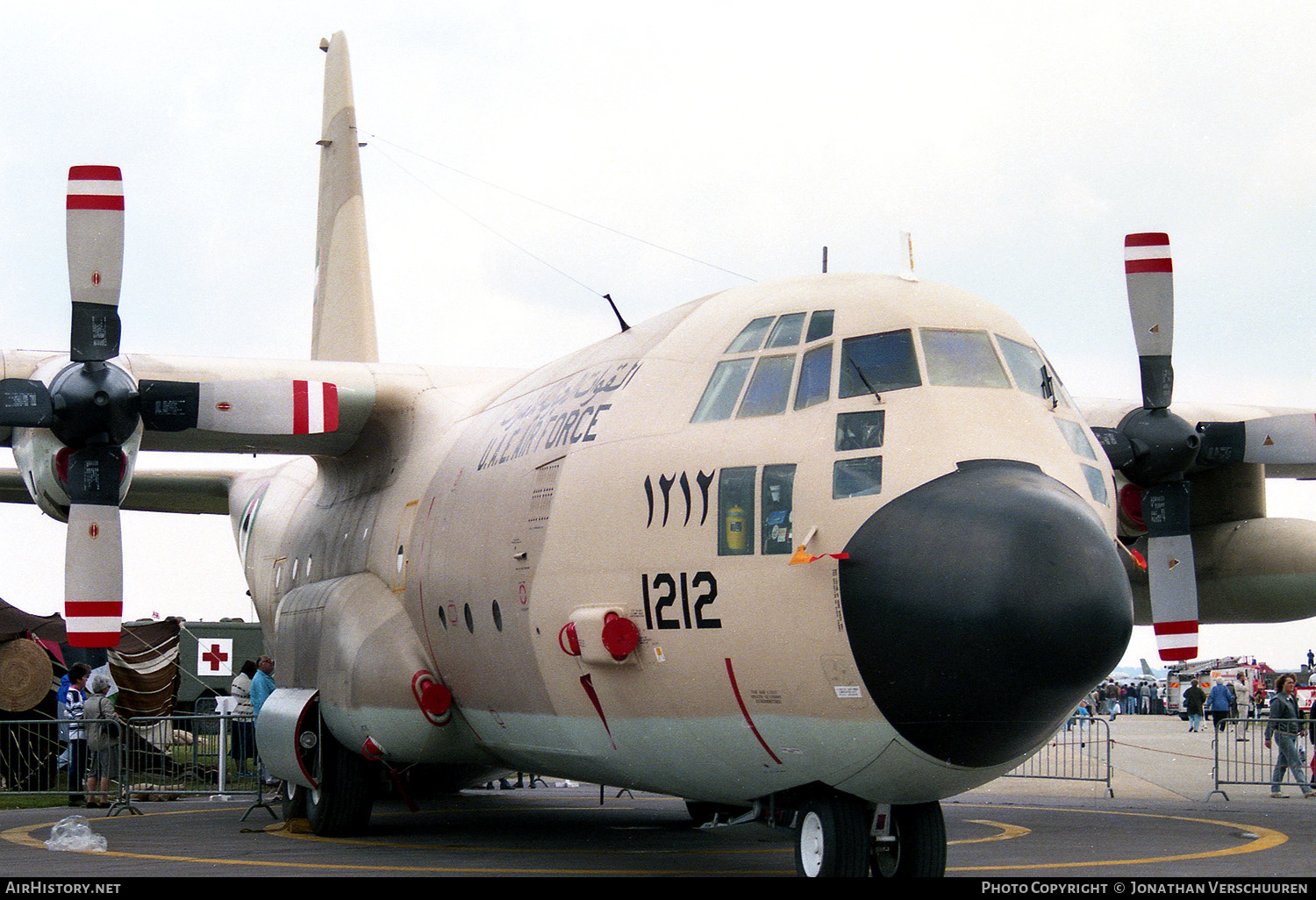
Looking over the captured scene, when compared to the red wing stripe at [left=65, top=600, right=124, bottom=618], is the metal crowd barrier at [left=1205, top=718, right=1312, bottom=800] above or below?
below

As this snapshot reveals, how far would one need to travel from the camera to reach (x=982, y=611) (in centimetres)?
667

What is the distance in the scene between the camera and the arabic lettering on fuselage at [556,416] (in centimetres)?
952

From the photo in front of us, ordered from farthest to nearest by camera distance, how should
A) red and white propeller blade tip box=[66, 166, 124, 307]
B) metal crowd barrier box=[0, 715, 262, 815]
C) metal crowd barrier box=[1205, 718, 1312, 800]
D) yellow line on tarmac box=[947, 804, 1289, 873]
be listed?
1. metal crowd barrier box=[1205, 718, 1312, 800]
2. metal crowd barrier box=[0, 715, 262, 815]
3. red and white propeller blade tip box=[66, 166, 124, 307]
4. yellow line on tarmac box=[947, 804, 1289, 873]

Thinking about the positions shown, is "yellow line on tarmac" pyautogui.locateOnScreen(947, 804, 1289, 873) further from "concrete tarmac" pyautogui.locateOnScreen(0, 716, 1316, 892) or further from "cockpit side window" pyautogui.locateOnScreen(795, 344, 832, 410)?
"cockpit side window" pyautogui.locateOnScreen(795, 344, 832, 410)

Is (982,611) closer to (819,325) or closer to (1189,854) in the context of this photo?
(819,325)

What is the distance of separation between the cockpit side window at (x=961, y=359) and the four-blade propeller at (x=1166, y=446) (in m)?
4.61

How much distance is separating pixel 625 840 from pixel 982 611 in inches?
264

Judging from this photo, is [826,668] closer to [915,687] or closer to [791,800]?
[915,687]

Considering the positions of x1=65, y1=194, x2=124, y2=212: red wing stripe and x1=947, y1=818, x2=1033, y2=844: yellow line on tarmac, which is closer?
x1=947, y1=818, x2=1033, y2=844: yellow line on tarmac

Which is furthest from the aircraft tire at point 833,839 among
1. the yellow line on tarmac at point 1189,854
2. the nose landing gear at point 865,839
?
the yellow line on tarmac at point 1189,854

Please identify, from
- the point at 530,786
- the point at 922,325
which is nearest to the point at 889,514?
the point at 922,325

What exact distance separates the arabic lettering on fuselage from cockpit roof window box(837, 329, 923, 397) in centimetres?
187

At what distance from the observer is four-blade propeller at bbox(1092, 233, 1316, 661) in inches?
480

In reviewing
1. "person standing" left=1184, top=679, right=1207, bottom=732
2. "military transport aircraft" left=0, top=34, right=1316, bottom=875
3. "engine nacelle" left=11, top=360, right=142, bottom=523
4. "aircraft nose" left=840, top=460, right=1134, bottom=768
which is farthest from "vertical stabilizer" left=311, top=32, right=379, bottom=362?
"person standing" left=1184, top=679, right=1207, bottom=732
